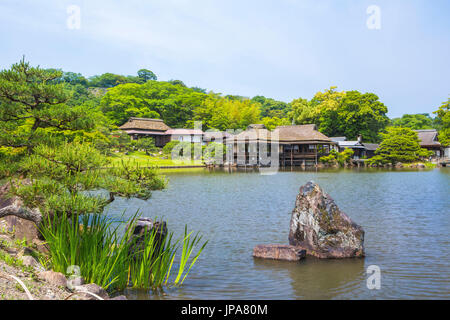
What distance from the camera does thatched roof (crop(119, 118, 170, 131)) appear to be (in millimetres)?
54094

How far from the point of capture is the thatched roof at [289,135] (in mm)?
49062

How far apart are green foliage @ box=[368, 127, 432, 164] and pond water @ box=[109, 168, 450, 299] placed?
3058cm

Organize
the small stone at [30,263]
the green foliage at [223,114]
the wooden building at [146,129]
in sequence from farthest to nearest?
the green foliage at [223,114] < the wooden building at [146,129] < the small stone at [30,263]

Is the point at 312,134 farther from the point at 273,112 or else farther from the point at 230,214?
the point at 230,214

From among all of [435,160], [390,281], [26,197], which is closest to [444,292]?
[390,281]

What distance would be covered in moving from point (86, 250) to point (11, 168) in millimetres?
Result: 3798

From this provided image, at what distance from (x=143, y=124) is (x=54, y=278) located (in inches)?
2015

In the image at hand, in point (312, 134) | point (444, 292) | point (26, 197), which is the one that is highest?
point (312, 134)

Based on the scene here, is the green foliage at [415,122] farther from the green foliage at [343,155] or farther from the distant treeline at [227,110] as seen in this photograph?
the green foliage at [343,155]

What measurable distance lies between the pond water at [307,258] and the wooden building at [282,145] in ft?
102

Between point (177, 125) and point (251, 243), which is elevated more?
point (177, 125)

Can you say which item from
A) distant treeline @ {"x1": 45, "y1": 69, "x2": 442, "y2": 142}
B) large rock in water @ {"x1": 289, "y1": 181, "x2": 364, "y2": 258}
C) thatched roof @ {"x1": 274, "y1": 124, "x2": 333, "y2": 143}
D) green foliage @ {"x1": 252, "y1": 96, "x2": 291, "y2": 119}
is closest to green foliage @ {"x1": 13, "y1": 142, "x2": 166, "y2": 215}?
large rock in water @ {"x1": 289, "y1": 181, "x2": 364, "y2": 258}

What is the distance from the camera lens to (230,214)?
14.3 metres

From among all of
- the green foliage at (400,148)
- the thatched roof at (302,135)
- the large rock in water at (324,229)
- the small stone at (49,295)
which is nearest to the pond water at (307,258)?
the large rock in water at (324,229)
